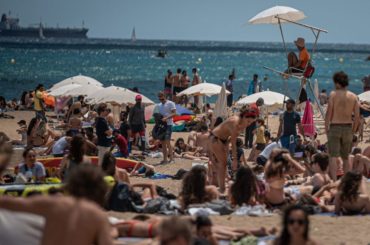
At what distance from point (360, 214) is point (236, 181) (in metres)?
1.33

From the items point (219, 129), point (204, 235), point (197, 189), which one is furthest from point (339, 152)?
point (204, 235)

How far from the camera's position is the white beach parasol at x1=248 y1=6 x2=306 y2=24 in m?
17.4

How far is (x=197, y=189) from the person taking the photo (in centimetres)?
1020

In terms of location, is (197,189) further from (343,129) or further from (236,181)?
(343,129)

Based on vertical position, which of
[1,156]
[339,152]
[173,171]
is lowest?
[173,171]

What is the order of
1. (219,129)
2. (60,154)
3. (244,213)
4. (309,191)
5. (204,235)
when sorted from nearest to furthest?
(204,235) < (244,213) < (309,191) < (219,129) < (60,154)

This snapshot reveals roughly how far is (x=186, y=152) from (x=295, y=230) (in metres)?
10.5

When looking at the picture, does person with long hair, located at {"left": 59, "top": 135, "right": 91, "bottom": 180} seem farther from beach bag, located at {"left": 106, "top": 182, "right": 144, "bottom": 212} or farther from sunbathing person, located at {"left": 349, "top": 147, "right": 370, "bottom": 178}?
sunbathing person, located at {"left": 349, "top": 147, "right": 370, "bottom": 178}

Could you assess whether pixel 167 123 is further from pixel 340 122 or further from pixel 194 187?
pixel 194 187

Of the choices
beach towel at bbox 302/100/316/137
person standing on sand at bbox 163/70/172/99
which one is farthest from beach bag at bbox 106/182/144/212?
person standing on sand at bbox 163/70/172/99

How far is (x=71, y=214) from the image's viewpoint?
17.5 feet

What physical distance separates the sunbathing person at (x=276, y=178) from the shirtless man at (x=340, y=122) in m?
1.20

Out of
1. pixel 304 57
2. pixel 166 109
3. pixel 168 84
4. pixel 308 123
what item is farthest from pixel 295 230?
pixel 168 84

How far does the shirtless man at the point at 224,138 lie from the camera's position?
458 inches
